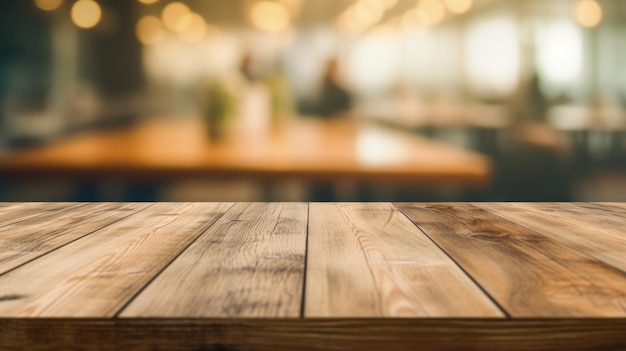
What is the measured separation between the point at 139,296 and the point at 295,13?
244cm

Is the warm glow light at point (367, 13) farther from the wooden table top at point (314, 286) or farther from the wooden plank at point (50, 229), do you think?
the wooden table top at point (314, 286)

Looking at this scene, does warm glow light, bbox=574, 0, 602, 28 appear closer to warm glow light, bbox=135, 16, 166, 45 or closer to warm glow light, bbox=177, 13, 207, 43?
→ warm glow light, bbox=177, 13, 207, 43

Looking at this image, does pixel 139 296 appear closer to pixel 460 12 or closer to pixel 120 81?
pixel 120 81

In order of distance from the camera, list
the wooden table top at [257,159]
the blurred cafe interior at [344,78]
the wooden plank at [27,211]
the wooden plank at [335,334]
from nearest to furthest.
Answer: the wooden plank at [335,334] < the wooden plank at [27,211] < the wooden table top at [257,159] < the blurred cafe interior at [344,78]

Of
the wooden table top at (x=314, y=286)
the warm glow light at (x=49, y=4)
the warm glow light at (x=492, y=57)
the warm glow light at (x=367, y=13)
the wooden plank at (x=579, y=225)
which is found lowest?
the wooden table top at (x=314, y=286)

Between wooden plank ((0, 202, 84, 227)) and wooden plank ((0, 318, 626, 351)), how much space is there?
84 centimetres

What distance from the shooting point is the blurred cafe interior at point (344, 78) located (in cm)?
297

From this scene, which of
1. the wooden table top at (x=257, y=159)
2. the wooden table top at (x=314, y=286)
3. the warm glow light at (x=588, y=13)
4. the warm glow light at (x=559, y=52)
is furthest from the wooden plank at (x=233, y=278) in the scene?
the warm glow light at (x=588, y=13)

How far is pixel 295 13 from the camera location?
3.03 m

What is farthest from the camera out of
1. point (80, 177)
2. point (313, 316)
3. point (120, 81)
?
point (120, 81)

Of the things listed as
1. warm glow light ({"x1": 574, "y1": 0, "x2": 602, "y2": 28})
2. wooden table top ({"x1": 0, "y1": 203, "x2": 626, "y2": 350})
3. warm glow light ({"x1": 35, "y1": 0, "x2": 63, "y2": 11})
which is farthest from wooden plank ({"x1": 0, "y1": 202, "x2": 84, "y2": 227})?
warm glow light ({"x1": 574, "y1": 0, "x2": 602, "y2": 28})

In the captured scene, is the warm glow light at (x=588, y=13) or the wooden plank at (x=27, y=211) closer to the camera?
the wooden plank at (x=27, y=211)

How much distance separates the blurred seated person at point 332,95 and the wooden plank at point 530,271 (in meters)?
1.67

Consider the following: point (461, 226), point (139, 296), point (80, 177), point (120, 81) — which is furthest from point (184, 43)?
point (139, 296)
